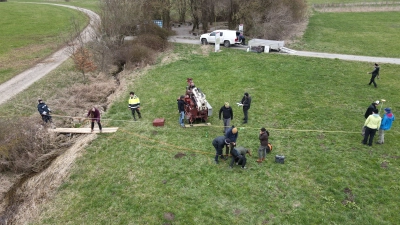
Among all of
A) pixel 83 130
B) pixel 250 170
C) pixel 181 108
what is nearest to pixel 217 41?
pixel 181 108

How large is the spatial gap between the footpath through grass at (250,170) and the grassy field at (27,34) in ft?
41.7

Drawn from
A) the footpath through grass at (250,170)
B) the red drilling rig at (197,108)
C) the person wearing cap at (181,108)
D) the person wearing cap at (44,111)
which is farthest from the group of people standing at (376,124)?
the person wearing cap at (44,111)

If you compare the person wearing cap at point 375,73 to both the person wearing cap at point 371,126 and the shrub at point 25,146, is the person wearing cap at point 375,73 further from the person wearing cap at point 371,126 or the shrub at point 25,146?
the shrub at point 25,146

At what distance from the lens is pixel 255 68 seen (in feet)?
70.1

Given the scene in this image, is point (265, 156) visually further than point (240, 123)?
No

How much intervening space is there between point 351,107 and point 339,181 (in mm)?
6711

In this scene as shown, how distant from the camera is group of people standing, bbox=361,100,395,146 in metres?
11.4

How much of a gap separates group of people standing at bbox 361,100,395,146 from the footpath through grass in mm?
353

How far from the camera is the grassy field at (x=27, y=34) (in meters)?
24.1

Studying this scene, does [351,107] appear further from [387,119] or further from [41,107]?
[41,107]

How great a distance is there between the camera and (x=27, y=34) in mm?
32719

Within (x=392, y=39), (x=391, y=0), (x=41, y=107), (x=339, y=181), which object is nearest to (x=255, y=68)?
(x=339, y=181)

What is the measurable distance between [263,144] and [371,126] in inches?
172

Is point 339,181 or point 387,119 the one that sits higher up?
point 387,119
